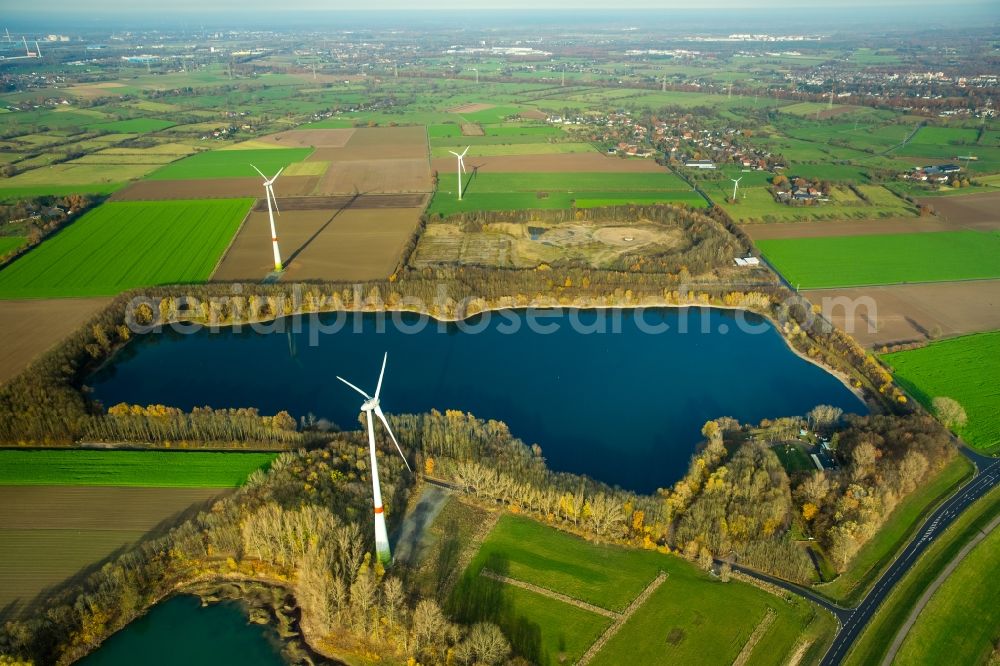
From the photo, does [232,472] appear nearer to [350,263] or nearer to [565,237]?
[350,263]

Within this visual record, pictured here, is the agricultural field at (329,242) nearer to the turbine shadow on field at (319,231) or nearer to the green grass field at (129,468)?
the turbine shadow on field at (319,231)

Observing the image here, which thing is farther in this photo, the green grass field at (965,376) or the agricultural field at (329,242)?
the agricultural field at (329,242)

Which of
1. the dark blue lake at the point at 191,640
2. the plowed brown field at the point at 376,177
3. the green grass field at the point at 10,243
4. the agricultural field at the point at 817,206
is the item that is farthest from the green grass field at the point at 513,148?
the dark blue lake at the point at 191,640

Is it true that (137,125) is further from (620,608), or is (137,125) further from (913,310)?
(620,608)

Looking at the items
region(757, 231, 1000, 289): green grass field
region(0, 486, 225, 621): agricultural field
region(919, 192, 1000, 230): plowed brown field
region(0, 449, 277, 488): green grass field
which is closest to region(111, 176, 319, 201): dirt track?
region(0, 449, 277, 488): green grass field

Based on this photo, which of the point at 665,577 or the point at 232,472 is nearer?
the point at 665,577

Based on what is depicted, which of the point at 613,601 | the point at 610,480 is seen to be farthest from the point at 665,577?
the point at 610,480
